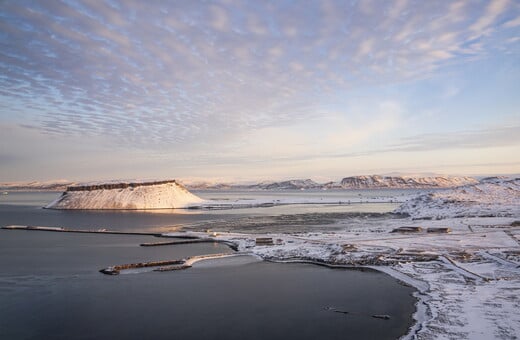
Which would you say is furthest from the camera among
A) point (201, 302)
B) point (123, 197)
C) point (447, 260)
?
point (123, 197)

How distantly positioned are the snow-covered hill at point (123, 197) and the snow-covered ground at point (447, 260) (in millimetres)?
50577

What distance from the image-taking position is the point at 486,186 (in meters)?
71.8

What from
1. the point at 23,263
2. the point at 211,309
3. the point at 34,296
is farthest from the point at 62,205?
the point at 211,309

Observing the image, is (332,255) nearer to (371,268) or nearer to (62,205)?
(371,268)

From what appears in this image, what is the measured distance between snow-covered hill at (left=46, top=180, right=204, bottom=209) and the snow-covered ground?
5058 cm

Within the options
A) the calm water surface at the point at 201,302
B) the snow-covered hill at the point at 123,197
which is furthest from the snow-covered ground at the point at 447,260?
the snow-covered hill at the point at 123,197

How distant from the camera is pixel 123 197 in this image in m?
84.6

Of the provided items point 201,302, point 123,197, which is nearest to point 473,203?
point 201,302

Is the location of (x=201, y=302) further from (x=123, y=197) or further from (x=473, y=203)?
(x=123, y=197)

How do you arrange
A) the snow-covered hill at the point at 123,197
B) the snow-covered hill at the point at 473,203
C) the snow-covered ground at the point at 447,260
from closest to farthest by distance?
the snow-covered ground at the point at 447,260 → the snow-covered hill at the point at 473,203 → the snow-covered hill at the point at 123,197

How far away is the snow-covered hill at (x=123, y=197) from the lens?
83.4m

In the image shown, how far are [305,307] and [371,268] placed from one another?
840cm

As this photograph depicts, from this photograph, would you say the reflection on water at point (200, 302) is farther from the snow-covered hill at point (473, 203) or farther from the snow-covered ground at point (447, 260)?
the snow-covered hill at point (473, 203)

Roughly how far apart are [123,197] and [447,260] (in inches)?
2840
